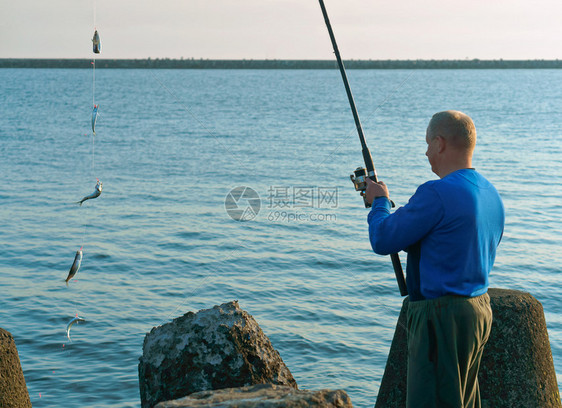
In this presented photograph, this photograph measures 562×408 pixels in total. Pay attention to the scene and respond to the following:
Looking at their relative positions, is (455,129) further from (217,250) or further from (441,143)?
(217,250)

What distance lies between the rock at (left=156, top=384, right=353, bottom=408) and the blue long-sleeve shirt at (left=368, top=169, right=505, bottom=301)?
0.64 meters

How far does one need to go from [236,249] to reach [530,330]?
8.11 metres

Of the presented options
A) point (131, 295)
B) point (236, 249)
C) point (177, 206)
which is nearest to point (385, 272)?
point (236, 249)

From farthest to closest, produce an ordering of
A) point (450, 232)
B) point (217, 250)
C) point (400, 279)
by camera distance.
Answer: point (217, 250) < point (400, 279) < point (450, 232)

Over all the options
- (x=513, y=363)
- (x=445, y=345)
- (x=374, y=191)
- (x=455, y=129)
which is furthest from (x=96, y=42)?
(x=513, y=363)

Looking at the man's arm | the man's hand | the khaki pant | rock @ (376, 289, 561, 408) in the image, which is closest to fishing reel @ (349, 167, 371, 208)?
the man's hand

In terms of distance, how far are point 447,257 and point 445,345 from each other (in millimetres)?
397

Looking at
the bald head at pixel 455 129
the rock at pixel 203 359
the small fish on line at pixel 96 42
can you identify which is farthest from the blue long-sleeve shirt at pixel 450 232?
the small fish on line at pixel 96 42

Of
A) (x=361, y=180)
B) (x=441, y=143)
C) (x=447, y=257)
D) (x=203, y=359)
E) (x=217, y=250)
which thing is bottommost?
(x=217, y=250)

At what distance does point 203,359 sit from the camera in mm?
3990

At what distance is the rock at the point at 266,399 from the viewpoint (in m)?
2.91

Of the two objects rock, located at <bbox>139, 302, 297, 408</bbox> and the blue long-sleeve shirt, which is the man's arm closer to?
the blue long-sleeve shirt

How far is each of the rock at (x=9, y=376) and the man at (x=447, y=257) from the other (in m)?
2.30

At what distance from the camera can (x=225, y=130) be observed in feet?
112
